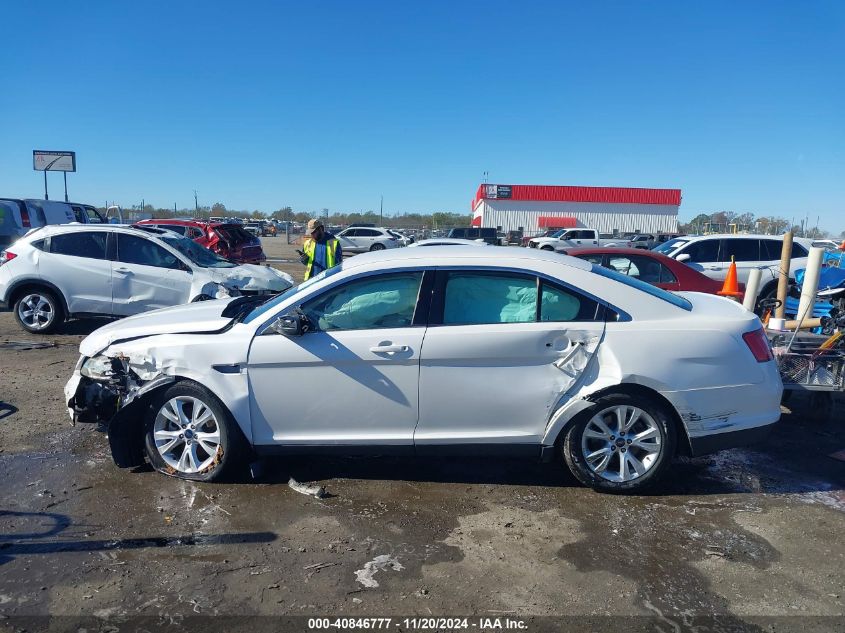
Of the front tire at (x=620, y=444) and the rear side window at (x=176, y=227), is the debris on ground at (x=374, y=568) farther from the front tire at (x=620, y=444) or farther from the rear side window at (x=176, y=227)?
the rear side window at (x=176, y=227)

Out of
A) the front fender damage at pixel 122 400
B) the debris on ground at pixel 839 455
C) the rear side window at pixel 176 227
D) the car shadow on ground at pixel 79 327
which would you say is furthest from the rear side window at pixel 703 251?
the rear side window at pixel 176 227

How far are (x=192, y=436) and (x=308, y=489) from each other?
0.89 metres

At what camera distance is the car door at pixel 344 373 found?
398 centimetres

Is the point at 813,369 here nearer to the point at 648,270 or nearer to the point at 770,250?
the point at 648,270

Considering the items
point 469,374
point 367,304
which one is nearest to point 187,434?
point 367,304

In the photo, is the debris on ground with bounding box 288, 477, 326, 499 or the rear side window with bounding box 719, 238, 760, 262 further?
the rear side window with bounding box 719, 238, 760, 262

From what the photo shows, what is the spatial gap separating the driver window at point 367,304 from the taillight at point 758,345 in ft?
7.30

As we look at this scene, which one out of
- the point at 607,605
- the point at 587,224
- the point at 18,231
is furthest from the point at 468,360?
the point at 587,224

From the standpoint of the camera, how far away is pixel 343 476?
4.41m

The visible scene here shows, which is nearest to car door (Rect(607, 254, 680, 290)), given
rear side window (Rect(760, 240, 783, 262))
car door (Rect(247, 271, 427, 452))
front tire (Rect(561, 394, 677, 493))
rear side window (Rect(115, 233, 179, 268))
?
front tire (Rect(561, 394, 677, 493))

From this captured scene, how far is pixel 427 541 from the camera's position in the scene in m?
3.55

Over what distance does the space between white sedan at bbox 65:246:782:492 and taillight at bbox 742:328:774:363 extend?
14mm

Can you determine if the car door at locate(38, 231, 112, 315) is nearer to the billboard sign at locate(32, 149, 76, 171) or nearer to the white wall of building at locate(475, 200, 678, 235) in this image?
the billboard sign at locate(32, 149, 76, 171)

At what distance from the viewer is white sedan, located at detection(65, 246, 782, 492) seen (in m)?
3.95
